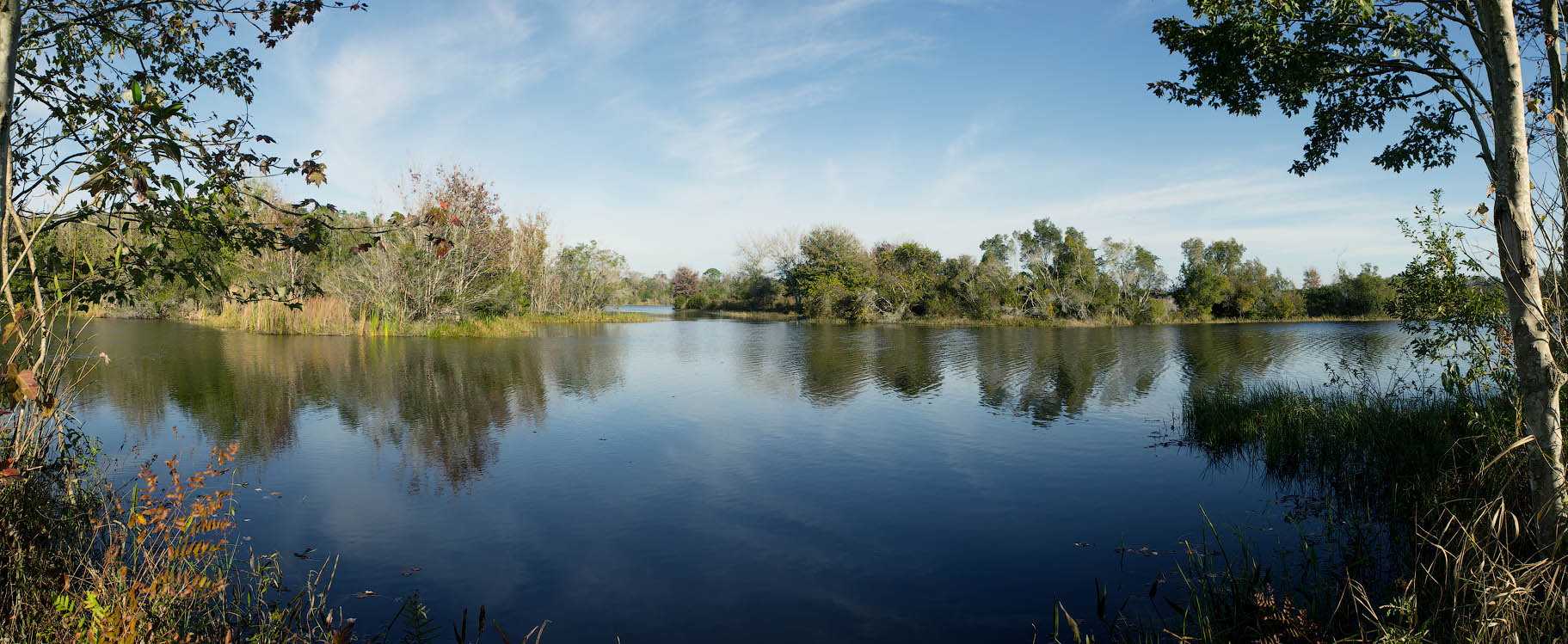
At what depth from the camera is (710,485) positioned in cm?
869

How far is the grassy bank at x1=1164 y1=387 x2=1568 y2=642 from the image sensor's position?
362 centimetres

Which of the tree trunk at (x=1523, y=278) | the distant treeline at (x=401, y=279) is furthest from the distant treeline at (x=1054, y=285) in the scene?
the tree trunk at (x=1523, y=278)

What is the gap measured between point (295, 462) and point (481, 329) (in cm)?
2263

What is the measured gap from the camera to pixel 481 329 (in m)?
30.8

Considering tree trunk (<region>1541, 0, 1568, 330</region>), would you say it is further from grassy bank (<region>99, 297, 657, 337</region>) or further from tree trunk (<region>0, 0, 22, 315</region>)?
grassy bank (<region>99, 297, 657, 337</region>)

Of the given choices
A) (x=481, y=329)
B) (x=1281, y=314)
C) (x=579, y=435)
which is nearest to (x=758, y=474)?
(x=579, y=435)

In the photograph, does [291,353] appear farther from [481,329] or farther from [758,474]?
[758,474]

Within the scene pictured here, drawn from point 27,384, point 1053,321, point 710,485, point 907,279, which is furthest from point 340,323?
point 1053,321

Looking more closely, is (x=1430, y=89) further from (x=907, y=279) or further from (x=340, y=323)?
(x=907, y=279)

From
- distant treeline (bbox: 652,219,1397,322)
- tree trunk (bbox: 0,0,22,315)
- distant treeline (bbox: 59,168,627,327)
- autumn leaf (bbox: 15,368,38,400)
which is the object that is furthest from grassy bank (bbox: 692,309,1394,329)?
autumn leaf (bbox: 15,368,38,400)

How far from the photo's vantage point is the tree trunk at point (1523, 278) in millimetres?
3730

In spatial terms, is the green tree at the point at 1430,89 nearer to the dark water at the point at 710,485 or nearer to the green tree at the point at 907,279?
the dark water at the point at 710,485

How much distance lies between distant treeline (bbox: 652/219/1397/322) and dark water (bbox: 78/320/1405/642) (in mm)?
23450

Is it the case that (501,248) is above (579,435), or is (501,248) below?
above
